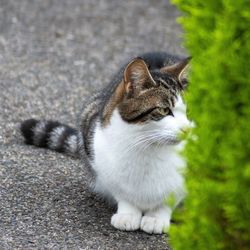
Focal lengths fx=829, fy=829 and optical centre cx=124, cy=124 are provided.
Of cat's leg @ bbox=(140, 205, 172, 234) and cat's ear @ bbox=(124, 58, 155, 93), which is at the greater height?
cat's ear @ bbox=(124, 58, 155, 93)

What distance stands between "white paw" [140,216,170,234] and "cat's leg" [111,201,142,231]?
53 millimetres

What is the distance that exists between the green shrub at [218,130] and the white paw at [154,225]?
4.18 ft

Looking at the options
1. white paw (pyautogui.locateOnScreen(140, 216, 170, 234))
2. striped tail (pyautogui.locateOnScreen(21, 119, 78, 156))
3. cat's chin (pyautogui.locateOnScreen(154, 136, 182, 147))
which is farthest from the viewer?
striped tail (pyautogui.locateOnScreen(21, 119, 78, 156))

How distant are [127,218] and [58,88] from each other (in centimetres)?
294

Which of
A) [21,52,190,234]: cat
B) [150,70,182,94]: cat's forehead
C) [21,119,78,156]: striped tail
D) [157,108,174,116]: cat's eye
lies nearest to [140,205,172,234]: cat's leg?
[21,52,190,234]: cat

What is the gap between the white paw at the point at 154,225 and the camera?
16.6 feet

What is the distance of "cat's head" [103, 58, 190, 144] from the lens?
4.84 m

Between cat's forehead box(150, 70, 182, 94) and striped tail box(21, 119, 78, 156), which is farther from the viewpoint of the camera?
striped tail box(21, 119, 78, 156)

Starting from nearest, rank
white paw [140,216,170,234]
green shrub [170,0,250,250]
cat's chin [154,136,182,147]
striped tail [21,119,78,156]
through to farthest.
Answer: green shrub [170,0,250,250] → cat's chin [154,136,182,147] → white paw [140,216,170,234] → striped tail [21,119,78,156]

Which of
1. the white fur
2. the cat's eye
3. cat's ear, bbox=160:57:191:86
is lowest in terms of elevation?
the white fur

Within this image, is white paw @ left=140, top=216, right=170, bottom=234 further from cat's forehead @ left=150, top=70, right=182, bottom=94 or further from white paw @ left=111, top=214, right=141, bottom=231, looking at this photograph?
cat's forehead @ left=150, top=70, right=182, bottom=94

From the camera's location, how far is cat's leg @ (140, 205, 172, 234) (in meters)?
5.07

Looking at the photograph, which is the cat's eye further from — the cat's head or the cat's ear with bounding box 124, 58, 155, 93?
the cat's ear with bounding box 124, 58, 155, 93

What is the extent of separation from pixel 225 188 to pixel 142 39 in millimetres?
6250
